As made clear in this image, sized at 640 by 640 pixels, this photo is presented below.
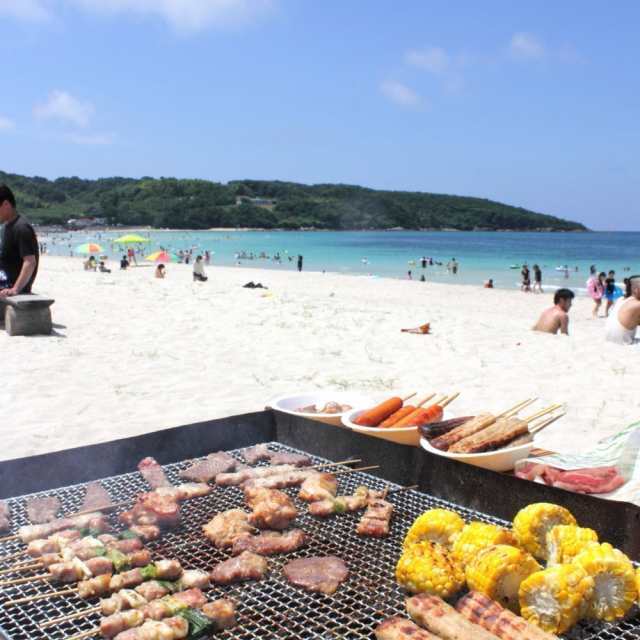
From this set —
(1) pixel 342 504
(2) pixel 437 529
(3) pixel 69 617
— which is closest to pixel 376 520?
(1) pixel 342 504

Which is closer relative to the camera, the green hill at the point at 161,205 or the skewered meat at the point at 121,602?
the skewered meat at the point at 121,602

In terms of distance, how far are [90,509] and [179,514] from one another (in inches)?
20.4

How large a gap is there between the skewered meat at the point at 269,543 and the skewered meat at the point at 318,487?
42 centimetres

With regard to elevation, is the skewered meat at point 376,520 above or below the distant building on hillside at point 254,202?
below

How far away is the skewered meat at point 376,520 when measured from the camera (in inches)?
149

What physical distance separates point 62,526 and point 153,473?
0.82m

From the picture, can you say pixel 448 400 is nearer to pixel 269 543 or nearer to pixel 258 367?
pixel 269 543

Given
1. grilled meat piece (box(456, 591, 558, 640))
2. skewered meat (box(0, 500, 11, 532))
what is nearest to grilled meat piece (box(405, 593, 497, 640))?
grilled meat piece (box(456, 591, 558, 640))

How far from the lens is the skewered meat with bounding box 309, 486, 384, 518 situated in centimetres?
408

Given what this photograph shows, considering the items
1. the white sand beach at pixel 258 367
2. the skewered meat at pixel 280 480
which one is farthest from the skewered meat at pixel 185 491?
the white sand beach at pixel 258 367

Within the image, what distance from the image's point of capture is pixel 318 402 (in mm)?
5922

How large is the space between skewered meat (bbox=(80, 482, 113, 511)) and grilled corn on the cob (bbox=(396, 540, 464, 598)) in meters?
1.88

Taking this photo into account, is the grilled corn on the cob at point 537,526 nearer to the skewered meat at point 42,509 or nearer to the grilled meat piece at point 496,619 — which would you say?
the grilled meat piece at point 496,619

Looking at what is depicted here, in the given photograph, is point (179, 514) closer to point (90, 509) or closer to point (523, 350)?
point (90, 509)
